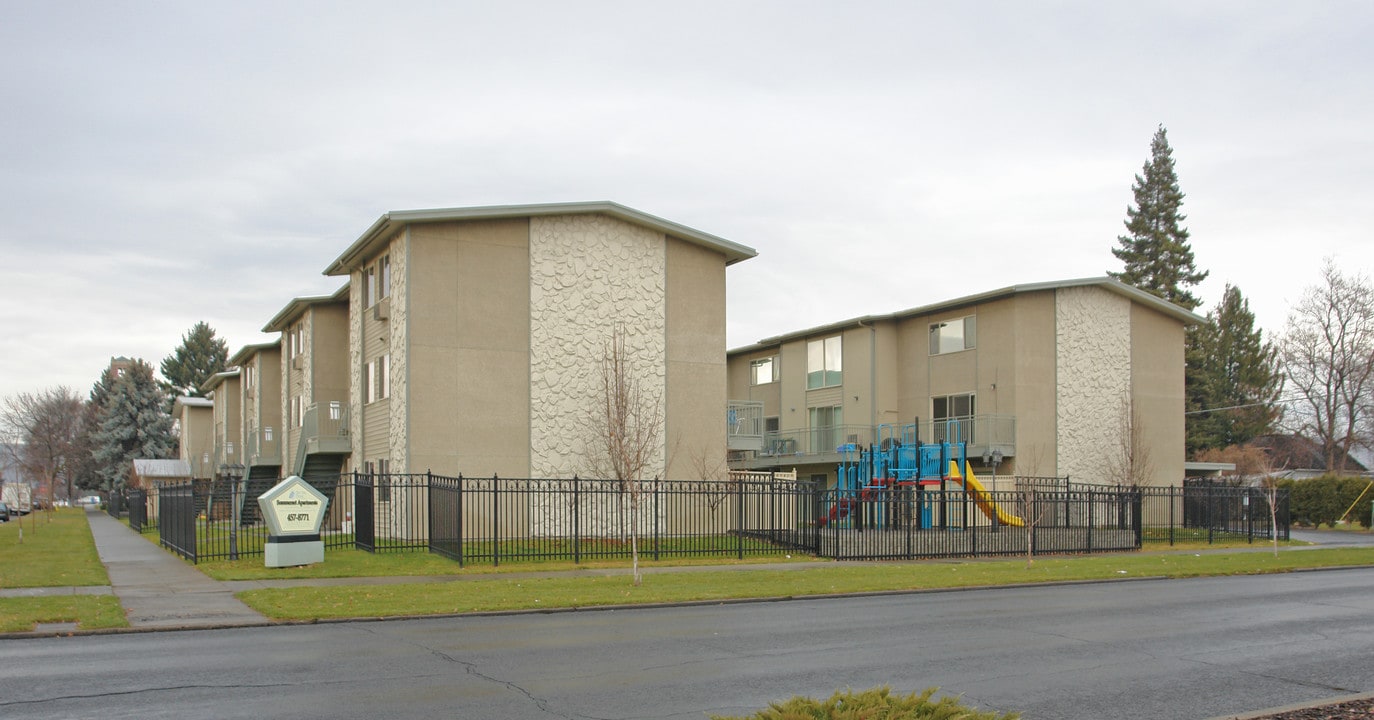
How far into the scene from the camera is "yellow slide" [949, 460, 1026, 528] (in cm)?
3003

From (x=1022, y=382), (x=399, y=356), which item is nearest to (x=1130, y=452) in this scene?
(x=1022, y=382)

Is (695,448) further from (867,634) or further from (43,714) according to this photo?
(43,714)

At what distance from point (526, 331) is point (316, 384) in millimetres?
12425

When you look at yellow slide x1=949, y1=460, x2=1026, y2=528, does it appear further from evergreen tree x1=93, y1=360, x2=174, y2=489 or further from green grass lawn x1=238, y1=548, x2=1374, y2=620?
evergreen tree x1=93, y1=360, x2=174, y2=489

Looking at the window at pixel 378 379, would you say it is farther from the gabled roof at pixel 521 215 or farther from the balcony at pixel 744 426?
the balcony at pixel 744 426

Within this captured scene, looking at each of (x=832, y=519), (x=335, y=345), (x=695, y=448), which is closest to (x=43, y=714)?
(x=832, y=519)

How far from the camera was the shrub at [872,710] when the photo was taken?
6.64 meters

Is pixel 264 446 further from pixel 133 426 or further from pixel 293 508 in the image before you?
pixel 133 426

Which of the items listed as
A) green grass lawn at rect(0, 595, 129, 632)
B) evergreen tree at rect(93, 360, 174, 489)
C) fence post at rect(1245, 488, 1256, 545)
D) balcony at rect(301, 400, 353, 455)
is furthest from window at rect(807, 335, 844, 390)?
evergreen tree at rect(93, 360, 174, 489)

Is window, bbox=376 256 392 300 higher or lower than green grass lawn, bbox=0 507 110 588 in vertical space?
higher

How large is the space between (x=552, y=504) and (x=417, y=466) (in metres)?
3.88

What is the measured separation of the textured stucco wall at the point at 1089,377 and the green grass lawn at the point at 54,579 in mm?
33300

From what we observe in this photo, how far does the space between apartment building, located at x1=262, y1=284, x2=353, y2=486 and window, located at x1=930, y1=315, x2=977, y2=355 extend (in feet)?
77.3

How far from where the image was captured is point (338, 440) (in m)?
36.7
